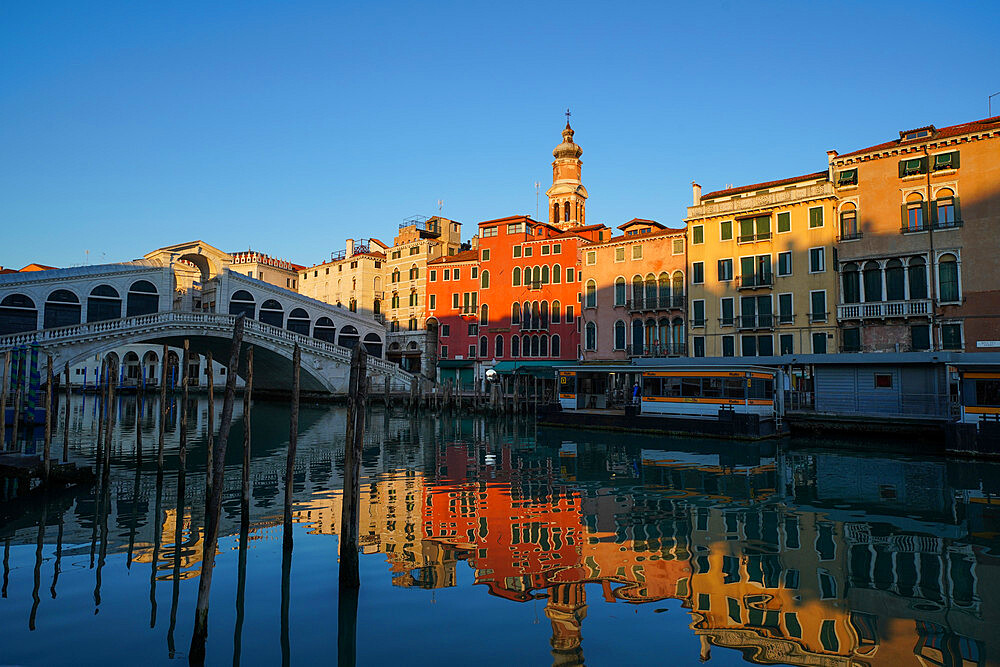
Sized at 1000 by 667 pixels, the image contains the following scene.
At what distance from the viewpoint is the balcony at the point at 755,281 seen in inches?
1261

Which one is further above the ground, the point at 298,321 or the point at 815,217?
the point at 815,217

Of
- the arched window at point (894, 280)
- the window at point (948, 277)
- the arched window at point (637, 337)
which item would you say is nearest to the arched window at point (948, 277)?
the window at point (948, 277)

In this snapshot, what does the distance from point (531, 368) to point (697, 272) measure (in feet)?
37.5

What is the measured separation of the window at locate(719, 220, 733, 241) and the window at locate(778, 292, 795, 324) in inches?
169

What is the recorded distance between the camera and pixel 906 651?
6660mm

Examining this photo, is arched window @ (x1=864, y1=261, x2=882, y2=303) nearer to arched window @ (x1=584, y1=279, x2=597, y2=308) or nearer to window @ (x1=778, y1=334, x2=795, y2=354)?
window @ (x1=778, y1=334, x2=795, y2=354)

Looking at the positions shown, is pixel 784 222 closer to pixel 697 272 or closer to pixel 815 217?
pixel 815 217

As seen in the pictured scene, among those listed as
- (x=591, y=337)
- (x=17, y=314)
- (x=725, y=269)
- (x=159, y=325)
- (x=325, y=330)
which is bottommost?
(x=591, y=337)

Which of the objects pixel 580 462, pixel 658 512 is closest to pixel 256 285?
pixel 580 462

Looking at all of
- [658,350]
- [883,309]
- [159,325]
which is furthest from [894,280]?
[159,325]

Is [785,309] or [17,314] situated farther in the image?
[17,314]

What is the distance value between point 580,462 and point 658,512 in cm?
726

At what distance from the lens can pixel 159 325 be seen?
36281mm

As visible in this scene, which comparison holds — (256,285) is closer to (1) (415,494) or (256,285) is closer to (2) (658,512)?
(1) (415,494)
